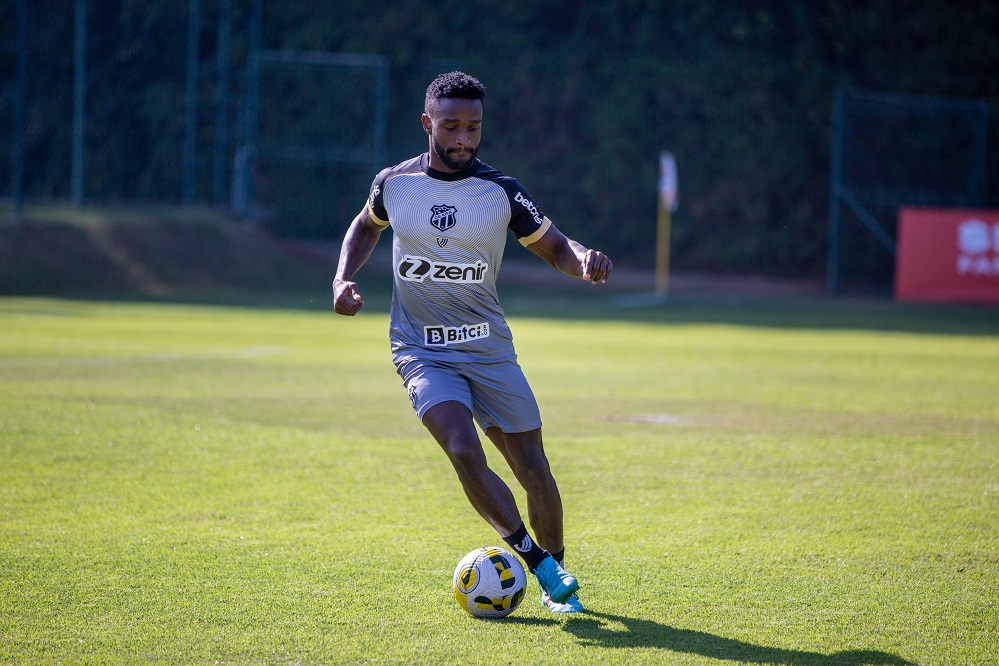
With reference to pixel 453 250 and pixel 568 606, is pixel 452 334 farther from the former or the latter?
pixel 568 606

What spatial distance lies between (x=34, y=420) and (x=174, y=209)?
18899 mm

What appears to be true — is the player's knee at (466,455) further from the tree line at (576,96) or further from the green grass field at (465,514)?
the tree line at (576,96)

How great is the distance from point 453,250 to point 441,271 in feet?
0.37

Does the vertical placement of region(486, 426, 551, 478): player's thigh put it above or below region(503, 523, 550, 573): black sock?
above

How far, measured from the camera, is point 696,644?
4.71 meters

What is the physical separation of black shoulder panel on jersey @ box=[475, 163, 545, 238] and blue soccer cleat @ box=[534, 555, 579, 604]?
5.05 feet

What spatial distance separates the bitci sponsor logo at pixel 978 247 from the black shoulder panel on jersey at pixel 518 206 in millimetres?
20292

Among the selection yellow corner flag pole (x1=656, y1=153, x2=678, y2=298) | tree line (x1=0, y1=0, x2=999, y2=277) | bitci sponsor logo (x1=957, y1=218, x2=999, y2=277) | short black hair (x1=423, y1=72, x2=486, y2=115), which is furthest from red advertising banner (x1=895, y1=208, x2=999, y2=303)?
short black hair (x1=423, y1=72, x2=486, y2=115)

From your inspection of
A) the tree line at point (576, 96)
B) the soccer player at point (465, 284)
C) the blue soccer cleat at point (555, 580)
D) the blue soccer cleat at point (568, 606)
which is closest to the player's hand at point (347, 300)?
the soccer player at point (465, 284)

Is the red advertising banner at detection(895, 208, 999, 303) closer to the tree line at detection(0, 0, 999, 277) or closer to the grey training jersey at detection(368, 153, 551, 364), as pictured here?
the tree line at detection(0, 0, 999, 277)

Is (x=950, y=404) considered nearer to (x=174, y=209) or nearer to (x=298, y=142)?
(x=174, y=209)

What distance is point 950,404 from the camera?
11211 millimetres

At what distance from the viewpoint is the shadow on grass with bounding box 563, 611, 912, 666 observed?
4.55m

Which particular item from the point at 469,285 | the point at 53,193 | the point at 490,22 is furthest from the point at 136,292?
the point at 469,285
